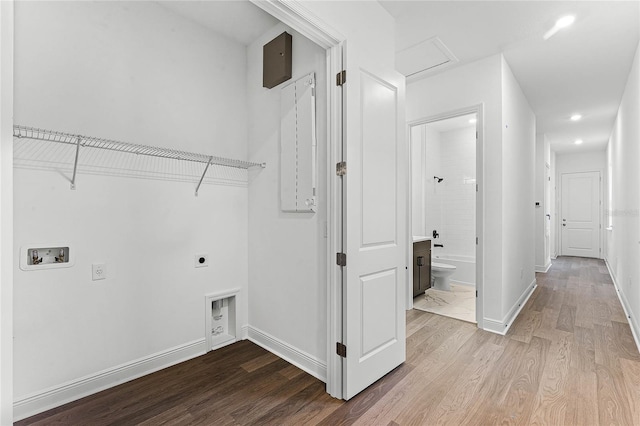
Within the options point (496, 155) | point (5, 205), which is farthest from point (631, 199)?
point (5, 205)

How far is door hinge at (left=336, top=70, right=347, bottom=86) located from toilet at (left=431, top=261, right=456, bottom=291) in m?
3.45

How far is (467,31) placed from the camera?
2.66m

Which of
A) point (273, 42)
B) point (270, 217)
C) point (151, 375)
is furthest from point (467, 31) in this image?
point (151, 375)

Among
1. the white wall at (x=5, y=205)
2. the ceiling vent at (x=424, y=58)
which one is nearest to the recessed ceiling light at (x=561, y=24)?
the ceiling vent at (x=424, y=58)

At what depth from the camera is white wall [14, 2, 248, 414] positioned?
1793 millimetres

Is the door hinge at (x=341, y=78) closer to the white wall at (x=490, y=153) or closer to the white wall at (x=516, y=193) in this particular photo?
the white wall at (x=490, y=153)

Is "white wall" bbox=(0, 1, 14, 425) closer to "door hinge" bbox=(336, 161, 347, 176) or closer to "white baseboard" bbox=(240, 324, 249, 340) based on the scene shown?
"door hinge" bbox=(336, 161, 347, 176)

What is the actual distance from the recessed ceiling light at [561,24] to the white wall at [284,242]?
2.10m

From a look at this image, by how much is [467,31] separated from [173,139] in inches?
106

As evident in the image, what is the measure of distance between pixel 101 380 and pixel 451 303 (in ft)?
12.3

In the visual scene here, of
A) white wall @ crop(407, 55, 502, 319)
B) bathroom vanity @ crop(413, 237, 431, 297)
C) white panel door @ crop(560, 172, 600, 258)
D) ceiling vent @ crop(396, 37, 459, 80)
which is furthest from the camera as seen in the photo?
white panel door @ crop(560, 172, 600, 258)

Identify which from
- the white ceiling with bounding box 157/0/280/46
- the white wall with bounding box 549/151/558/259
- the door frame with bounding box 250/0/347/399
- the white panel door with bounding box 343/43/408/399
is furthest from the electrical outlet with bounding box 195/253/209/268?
the white wall with bounding box 549/151/558/259

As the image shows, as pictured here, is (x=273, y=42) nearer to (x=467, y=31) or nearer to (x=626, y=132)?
(x=467, y=31)

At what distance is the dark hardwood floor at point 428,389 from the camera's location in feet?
5.80
